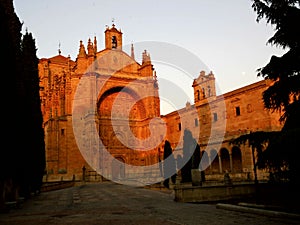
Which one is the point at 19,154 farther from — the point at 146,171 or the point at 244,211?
the point at 146,171

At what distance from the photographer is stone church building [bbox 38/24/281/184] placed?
3306 centimetres

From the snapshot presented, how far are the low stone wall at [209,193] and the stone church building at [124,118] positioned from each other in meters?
16.5

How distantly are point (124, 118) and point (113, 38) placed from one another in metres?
12.1

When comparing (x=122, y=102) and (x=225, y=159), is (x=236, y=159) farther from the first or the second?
(x=122, y=102)

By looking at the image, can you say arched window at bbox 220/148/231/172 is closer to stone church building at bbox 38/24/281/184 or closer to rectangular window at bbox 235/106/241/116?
stone church building at bbox 38/24/281/184

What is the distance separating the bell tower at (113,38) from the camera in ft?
141

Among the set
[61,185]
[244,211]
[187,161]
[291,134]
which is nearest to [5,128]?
[244,211]

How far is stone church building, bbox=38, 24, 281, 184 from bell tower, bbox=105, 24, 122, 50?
5.6 inches

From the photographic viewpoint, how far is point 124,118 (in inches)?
1629

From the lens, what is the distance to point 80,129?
35688 millimetres

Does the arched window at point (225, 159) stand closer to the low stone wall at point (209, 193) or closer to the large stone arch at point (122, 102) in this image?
the large stone arch at point (122, 102)

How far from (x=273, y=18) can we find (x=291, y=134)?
13.1ft

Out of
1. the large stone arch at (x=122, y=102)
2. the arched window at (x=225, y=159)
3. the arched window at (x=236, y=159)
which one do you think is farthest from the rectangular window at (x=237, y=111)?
the large stone arch at (x=122, y=102)

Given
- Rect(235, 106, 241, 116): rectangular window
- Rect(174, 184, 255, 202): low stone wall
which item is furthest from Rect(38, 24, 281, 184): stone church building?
Rect(174, 184, 255, 202): low stone wall
